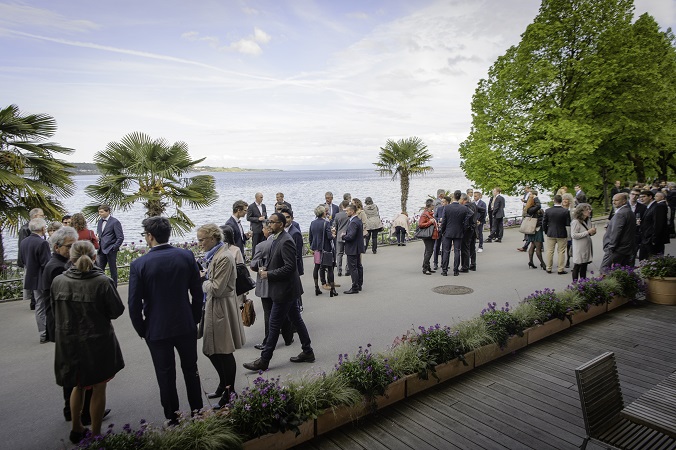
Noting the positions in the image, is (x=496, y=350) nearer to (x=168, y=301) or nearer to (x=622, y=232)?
(x=168, y=301)

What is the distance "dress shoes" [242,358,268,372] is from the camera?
5465 millimetres

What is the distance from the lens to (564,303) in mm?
6629

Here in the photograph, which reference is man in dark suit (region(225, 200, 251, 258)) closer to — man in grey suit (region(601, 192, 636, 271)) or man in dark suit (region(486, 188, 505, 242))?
man in grey suit (region(601, 192, 636, 271))

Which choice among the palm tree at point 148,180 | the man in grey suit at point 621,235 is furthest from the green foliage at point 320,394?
the palm tree at point 148,180

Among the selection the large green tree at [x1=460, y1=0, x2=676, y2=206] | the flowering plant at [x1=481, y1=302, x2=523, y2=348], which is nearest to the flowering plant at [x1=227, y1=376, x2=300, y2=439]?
the flowering plant at [x1=481, y1=302, x2=523, y2=348]

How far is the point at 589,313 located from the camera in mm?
7117

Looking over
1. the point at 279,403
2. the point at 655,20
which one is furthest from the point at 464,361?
the point at 655,20

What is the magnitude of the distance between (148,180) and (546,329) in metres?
10.6

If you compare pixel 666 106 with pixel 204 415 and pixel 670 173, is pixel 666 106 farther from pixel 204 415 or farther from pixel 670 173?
pixel 204 415

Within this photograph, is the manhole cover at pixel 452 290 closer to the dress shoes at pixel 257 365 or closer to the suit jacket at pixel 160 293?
the dress shoes at pixel 257 365

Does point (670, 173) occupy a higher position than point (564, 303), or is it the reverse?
point (670, 173)

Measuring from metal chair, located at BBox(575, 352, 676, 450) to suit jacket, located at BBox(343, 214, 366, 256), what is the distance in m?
6.12

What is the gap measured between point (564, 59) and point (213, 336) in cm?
2192

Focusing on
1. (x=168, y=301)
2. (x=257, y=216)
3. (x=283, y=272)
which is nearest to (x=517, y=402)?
(x=283, y=272)
